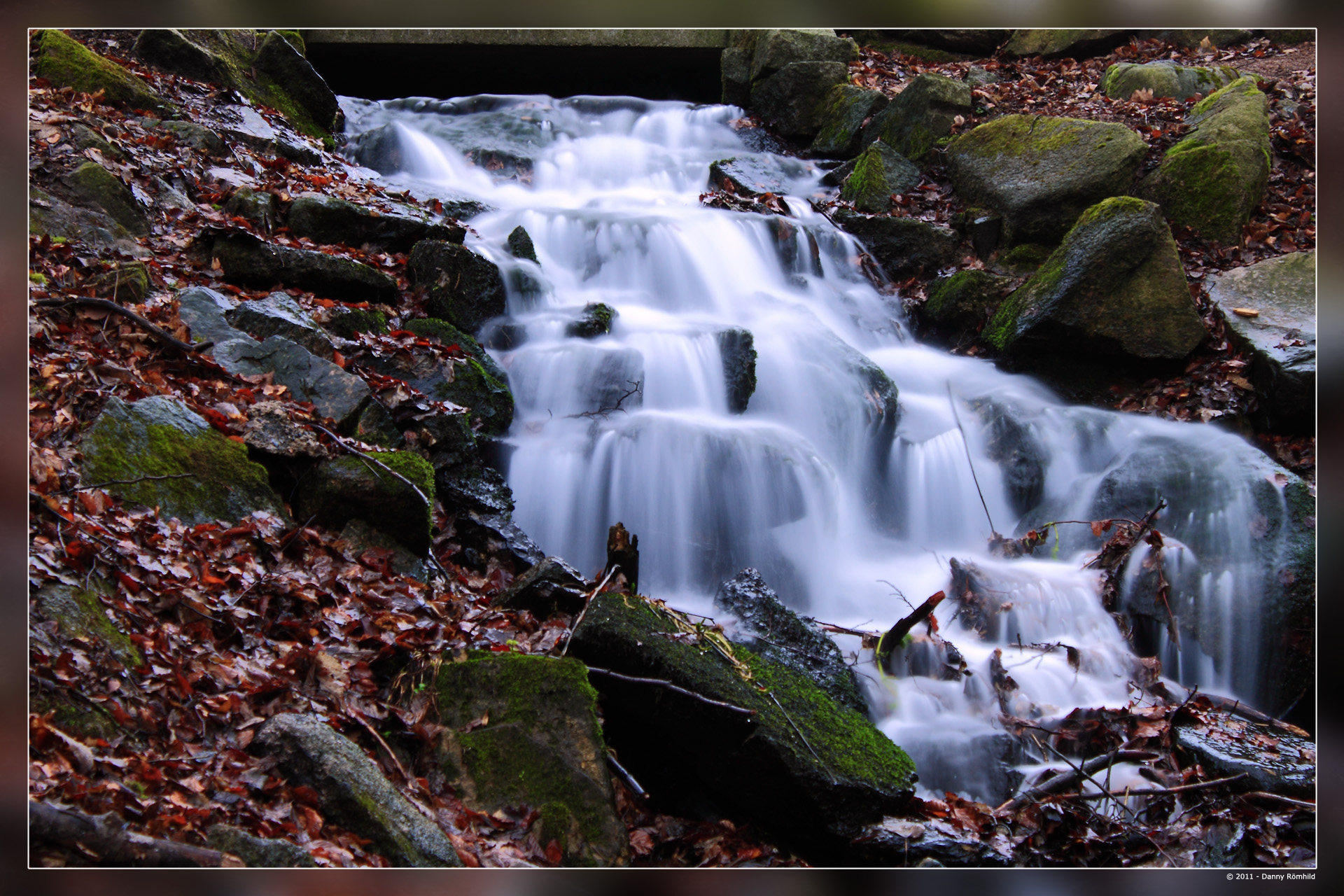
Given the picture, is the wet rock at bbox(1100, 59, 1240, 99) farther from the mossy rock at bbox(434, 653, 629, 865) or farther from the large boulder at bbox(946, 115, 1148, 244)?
the mossy rock at bbox(434, 653, 629, 865)

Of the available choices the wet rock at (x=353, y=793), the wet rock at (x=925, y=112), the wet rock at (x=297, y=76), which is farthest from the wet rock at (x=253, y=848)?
the wet rock at (x=925, y=112)

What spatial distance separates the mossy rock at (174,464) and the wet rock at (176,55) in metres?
5.18

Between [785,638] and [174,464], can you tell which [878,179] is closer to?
[785,638]

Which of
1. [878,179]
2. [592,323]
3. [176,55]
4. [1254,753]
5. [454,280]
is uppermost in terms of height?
[176,55]

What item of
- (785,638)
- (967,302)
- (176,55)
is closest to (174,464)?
(785,638)

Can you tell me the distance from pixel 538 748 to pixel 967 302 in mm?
5763

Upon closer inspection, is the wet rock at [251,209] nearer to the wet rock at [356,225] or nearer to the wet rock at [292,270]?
the wet rock at [356,225]

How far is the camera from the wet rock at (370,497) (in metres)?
3.79

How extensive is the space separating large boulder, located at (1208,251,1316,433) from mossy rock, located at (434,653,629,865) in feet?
16.1

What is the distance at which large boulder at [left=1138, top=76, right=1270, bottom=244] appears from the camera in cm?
670

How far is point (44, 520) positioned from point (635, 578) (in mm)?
2386

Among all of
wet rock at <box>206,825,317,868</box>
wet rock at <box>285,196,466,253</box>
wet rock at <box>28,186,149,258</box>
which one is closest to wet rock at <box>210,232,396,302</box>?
wet rock at <box>28,186,149,258</box>

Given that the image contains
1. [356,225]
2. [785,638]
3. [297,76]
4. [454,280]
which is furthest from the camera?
[297,76]

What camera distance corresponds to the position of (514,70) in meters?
10.6
